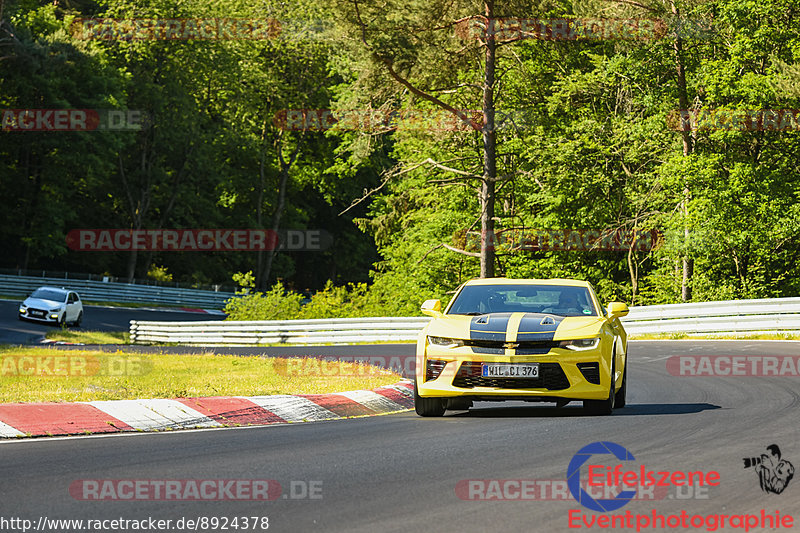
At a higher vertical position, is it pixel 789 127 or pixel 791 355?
pixel 789 127

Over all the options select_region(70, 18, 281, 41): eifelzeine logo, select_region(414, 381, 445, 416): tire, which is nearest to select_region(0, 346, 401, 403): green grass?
select_region(414, 381, 445, 416): tire

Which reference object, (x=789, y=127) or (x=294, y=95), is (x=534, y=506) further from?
(x=294, y=95)

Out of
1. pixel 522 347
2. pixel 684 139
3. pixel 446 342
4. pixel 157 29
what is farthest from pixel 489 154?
pixel 157 29

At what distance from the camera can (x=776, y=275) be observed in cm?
3675

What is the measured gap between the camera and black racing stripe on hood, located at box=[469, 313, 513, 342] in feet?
37.5

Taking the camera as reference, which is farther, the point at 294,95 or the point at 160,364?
the point at 294,95

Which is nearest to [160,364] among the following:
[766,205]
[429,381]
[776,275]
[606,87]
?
[429,381]

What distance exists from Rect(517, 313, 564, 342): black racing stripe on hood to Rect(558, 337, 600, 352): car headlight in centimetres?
16

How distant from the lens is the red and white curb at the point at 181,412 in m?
Answer: 10.3

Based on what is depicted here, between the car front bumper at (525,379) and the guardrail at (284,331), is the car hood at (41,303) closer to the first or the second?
the guardrail at (284,331)

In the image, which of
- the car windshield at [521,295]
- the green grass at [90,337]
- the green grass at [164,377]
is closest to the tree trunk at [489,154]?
the green grass at [90,337]

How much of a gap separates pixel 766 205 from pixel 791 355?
1442 cm

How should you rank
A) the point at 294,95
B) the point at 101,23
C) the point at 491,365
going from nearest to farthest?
the point at 491,365 → the point at 101,23 → the point at 294,95

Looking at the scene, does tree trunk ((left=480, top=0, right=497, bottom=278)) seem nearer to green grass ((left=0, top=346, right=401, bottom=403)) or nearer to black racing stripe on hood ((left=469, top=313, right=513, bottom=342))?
green grass ((left=0, top=346, right=401, bottom=403))
